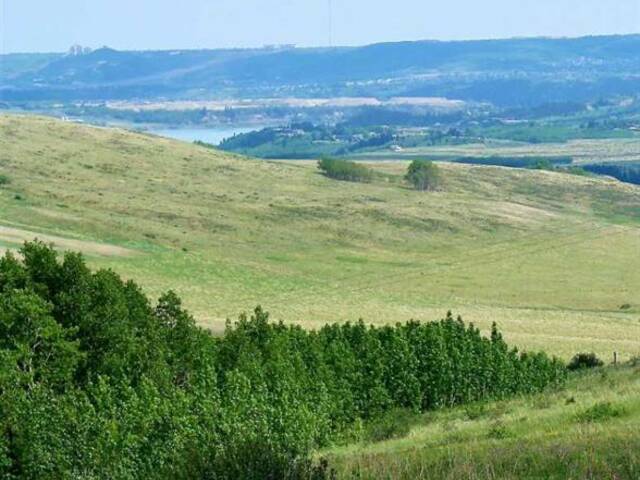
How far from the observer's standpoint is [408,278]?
108 m

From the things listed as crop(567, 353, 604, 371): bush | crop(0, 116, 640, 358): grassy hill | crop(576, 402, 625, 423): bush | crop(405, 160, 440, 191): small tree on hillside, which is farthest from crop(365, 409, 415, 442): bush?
crop(405, 160, 440, 191): small tree on hillside

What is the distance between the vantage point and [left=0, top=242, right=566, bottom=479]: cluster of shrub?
2511 centimetres

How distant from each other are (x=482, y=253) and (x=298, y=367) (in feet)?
286

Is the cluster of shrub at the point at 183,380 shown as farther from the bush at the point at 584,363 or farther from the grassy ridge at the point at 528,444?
the bush at the point at 584,363

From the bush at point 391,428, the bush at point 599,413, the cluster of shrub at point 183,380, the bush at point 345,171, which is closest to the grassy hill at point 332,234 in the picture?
the bush at point 345,171

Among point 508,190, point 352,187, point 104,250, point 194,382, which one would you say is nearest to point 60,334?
point 194,382

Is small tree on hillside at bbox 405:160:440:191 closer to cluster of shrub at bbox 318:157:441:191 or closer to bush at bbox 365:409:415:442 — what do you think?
cluster of shrub at bbox 318:157:441:191

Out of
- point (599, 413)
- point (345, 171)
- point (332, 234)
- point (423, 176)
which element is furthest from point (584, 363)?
point (345, 171)

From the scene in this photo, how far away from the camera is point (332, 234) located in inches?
5032

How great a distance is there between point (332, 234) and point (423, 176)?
138ft

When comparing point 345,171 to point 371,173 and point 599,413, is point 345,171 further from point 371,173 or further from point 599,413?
point 599,413

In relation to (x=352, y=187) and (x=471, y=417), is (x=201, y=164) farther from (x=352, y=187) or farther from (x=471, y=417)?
(x=471, y=417)

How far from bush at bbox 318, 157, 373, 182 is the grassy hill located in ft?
10.6

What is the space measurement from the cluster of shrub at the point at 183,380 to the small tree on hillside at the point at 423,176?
115 metres
